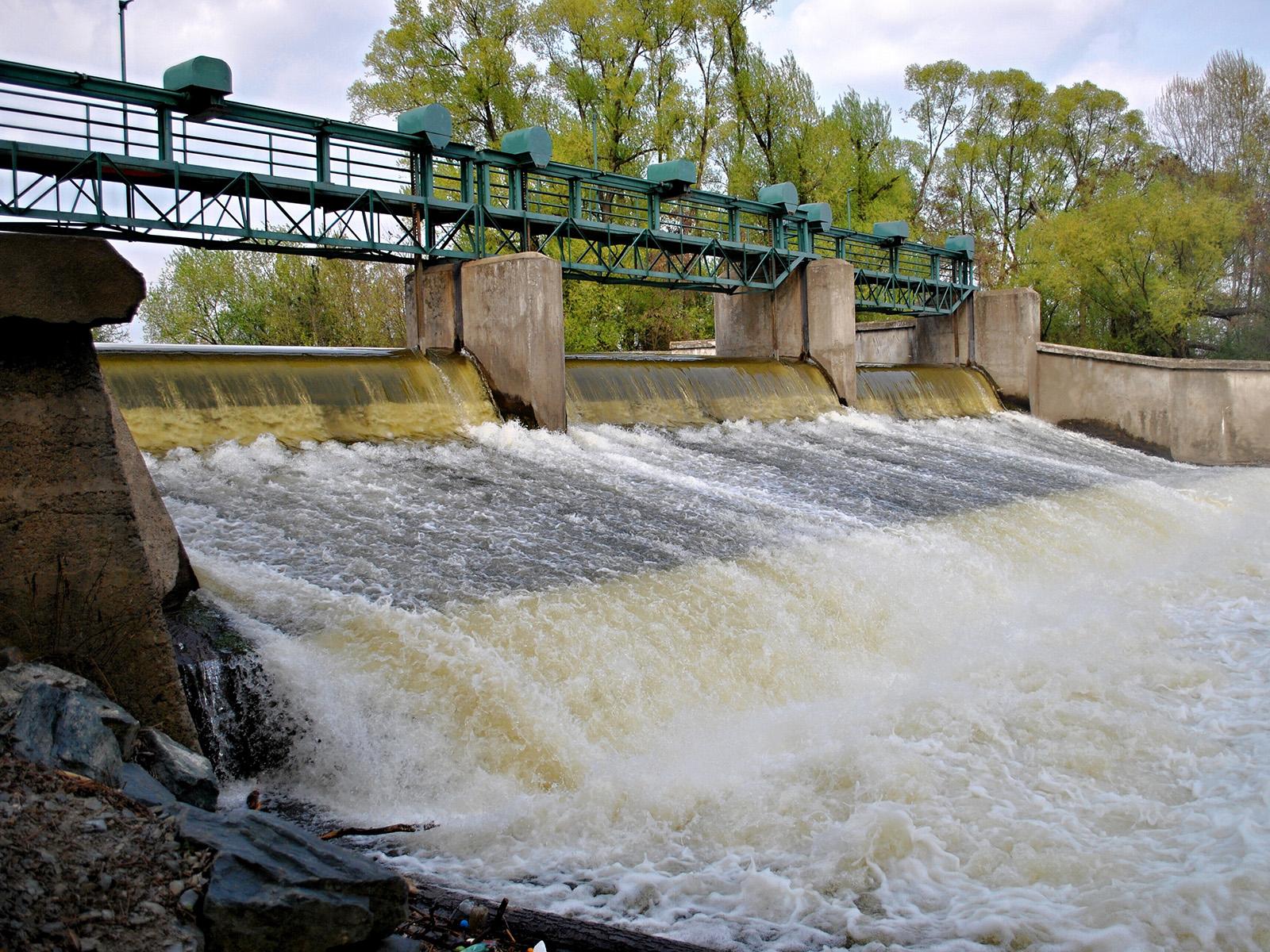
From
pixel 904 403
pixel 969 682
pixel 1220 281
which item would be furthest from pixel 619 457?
pixel 1220 281

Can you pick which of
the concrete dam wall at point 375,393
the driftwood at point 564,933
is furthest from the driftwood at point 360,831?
the concrete dam wall at point 375,393

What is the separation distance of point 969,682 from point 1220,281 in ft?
100

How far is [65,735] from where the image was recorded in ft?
12.4

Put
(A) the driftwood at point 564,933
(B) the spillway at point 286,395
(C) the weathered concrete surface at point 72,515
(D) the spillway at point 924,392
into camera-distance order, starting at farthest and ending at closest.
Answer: (D) the spillway at point 924,392, (B) the spillway at point 286,395, (C) the weathered concrete surface at point 72,515, (A) the driftwood at point 564,933

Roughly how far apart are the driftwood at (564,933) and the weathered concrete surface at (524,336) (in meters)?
9.45

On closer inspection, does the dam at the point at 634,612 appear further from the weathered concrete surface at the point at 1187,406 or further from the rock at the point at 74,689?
the weathered concrete surface at the point at 1187,406

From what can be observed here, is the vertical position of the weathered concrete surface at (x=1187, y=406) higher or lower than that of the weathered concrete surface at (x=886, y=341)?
lower

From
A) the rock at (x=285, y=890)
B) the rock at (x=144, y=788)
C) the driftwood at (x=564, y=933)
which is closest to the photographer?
the rock at (x=285, y=890)

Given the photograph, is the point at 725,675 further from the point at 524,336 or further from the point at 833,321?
the point at 833,321

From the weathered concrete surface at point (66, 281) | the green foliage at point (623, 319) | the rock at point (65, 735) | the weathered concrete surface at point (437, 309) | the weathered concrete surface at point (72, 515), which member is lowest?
the rock at point (65, 735)

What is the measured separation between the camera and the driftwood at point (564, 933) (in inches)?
137

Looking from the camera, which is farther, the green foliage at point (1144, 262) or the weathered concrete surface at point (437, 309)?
the green foliage at point (1144, 262)

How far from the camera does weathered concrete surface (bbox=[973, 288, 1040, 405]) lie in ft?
77.4

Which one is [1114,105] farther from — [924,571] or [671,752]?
[671,752]
